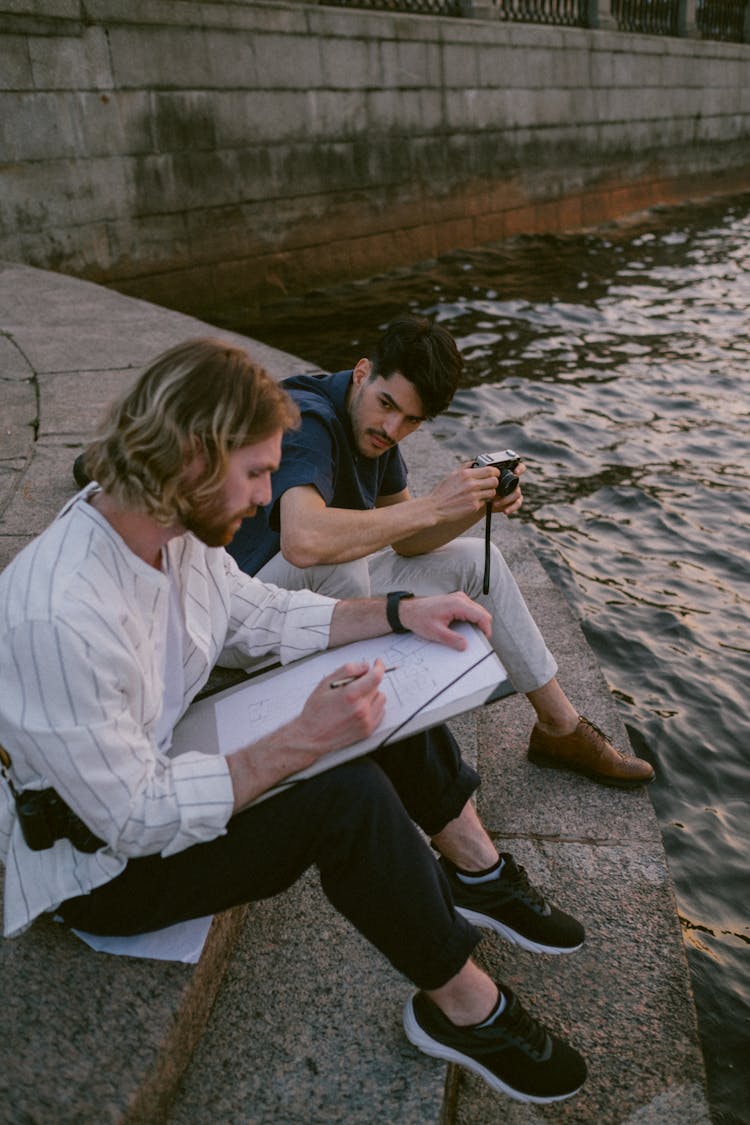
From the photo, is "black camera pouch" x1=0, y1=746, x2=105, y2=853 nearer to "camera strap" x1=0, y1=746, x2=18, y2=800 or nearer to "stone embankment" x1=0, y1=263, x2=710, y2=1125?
"camera strap" x1=0, y1=746, x2=18, y2=800

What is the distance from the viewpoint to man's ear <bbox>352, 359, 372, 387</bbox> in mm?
3215

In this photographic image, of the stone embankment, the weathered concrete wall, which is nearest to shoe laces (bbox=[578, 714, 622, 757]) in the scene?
the stone embankment

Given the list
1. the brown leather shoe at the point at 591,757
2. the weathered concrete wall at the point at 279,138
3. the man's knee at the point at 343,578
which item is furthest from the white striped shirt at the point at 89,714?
the weathered concrete wall at the point at 279,138

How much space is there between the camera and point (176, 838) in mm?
1841

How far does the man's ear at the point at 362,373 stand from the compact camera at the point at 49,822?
181 centimetres

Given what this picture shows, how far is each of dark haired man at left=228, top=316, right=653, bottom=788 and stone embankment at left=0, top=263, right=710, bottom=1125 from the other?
10.4 inches

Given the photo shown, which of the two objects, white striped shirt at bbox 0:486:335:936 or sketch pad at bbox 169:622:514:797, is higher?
white striped shirt at bbox 0:486:335:936

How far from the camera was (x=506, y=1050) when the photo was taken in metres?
2.11

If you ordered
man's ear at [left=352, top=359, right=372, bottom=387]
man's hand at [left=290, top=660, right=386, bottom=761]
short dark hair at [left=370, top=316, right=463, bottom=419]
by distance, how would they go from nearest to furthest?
1. man's hand at [left=290, top=660, right=386, bottom=761]
2. short dark hair at [left=370, top=316, right=463, bottom=419]
3. man's ear at [left=352, top=359, right=372, bottom=387]

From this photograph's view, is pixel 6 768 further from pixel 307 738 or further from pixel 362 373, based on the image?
pixel 362 373

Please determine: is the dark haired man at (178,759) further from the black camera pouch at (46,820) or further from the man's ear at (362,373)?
the man's ear at (362,373)

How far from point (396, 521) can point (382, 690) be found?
35.5 inches

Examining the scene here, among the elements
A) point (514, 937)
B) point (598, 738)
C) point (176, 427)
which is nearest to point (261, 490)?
point (176, 427)

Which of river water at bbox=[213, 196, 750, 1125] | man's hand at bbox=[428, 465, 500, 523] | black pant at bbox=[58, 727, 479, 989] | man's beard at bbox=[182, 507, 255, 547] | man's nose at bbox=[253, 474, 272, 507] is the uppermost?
man's nose at bbox=[253, 474, 272, 507]
